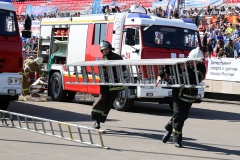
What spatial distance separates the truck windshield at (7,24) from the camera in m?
14.0

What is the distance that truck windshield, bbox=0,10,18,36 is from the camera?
46.0ft

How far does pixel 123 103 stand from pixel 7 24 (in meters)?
4.09

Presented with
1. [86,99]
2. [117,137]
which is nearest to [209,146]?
[117,137]

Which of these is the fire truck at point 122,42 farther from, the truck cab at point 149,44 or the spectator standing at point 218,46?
the spectator standing at point 218,46

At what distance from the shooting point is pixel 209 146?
1048 centimetres

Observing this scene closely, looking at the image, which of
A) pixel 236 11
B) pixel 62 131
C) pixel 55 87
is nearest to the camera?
pixel 62 131

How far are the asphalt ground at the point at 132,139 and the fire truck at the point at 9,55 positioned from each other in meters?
1.22

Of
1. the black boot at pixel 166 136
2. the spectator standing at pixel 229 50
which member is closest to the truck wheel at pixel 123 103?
the black boot at pixel 166 136

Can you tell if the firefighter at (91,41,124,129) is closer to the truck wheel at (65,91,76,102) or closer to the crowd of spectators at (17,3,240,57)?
the truck wheel at (65,91,76,102)

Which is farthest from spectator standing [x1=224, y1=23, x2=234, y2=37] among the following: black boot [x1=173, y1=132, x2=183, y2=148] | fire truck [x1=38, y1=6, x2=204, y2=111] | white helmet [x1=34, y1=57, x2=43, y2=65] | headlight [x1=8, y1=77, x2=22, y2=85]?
black boot [x1=173, y1=132, x2=183, y2=148]

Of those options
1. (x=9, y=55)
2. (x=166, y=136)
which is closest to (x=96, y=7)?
(x=9, y=55)

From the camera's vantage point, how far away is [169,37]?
16.7 metres

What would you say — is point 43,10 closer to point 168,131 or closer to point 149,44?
point 149,44

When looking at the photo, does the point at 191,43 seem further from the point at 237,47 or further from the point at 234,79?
the point at 237,47
